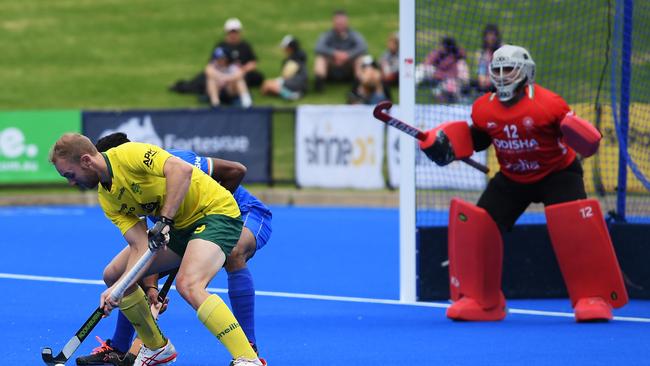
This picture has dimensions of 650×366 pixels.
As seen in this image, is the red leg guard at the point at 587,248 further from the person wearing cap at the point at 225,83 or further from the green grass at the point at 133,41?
the green grass at the point at 133,41

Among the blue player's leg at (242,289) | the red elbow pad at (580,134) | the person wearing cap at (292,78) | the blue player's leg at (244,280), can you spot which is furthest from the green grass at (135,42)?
the blue player's leg at (242,289)

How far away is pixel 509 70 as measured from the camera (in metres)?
7.70

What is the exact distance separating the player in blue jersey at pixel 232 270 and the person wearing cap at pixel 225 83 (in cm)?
1216

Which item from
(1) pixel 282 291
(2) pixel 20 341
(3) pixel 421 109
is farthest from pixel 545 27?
(2) pixel 20 341

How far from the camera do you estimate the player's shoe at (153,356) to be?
20.7 feet

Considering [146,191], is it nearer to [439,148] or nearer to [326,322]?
[326,322]

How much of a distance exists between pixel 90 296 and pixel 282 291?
1.46 metres

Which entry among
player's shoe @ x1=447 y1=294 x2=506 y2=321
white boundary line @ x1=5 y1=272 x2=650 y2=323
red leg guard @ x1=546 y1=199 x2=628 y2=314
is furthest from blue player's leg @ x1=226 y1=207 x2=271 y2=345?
white boundary line @ x1=5 y1=272 x2=650 y2=323

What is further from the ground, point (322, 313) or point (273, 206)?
point (322, 313)

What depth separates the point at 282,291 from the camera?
932 centimetres

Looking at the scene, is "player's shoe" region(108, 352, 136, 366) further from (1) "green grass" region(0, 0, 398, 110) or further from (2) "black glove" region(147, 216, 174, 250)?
(1) "green grass" region(0, 0, 398, 110)

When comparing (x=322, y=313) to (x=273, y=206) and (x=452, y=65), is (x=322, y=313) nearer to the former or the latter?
(x=452, y=65)

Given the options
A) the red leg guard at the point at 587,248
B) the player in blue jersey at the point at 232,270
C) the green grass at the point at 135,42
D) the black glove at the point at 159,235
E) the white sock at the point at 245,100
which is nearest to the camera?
the black glove at the point at 159,235

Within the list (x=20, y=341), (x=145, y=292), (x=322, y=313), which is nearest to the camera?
(x=145, y=292)
